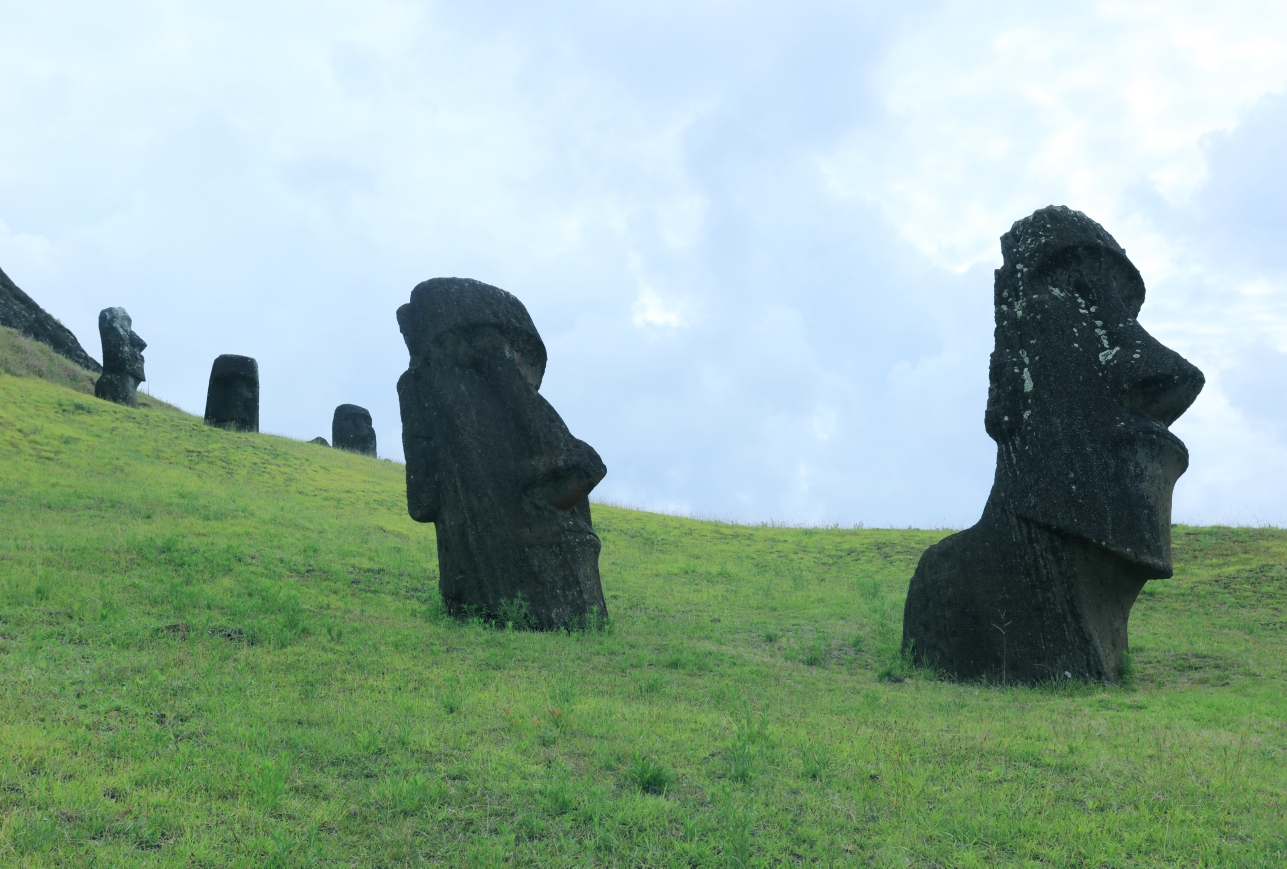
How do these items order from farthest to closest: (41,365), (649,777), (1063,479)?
1. (41,365)
2. (1063,479)
3. (649,777)

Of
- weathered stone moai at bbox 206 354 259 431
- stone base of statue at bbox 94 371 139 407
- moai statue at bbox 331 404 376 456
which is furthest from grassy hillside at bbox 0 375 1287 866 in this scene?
moai statue at bbox 331 404 376 456

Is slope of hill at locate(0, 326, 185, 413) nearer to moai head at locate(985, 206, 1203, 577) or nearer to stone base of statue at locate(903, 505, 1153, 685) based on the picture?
stone base of statue at locate(903, 505, 1153, 685)

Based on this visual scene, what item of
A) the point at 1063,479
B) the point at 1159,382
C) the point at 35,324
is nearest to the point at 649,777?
the point at 1063,479

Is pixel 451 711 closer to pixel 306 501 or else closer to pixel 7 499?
pixel 7 499

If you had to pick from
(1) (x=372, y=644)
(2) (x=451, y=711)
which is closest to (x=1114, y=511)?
(2) (x=451, y=711)

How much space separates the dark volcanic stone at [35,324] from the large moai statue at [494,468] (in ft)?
104

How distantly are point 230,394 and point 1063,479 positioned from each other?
28.5m

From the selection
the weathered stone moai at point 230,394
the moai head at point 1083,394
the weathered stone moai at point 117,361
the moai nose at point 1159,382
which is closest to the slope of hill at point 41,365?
the weathered stone moai at point 117,361

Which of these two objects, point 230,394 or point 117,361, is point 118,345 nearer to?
point 117,361

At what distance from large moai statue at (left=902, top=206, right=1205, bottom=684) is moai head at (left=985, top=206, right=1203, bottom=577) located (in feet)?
0.05

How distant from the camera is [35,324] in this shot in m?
38.1

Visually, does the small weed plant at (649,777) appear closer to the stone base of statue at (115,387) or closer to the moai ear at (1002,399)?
the moai ear at (1002,399)

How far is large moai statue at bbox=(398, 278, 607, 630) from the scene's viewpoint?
1137 cm

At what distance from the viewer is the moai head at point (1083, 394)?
31.6 feet
